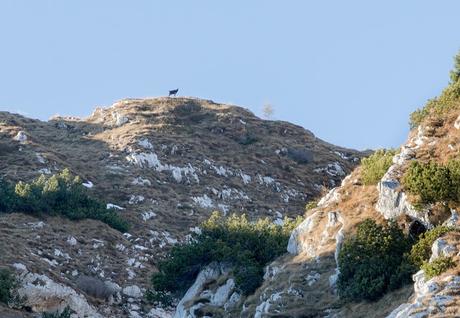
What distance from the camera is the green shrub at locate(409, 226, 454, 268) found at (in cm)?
2502

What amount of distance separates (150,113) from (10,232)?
36.1m

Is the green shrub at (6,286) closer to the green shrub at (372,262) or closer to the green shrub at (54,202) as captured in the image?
the green shrub at (54,202)

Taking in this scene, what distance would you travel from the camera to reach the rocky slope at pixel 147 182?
137 ft

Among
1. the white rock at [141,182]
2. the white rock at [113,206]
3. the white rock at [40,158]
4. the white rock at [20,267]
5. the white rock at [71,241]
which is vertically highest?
the white rock at [40,158]

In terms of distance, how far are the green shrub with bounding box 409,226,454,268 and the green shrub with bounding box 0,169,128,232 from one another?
1279 inches

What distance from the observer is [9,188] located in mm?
56812

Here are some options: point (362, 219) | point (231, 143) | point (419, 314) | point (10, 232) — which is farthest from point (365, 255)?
point (231, 143)

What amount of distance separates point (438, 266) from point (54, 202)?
124ft

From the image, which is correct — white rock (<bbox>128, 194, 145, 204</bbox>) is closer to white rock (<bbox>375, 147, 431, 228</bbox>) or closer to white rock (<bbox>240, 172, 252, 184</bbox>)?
white rock (<bbox>240, 172, 252, 184</bbox>)

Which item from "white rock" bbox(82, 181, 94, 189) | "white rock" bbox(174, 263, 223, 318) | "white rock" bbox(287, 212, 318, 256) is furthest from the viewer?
"white rock" bbox(82, 181, 94, 189)

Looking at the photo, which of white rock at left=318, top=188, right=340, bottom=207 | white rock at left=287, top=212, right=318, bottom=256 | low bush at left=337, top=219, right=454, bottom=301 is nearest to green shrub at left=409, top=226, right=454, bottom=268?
low bush at left=337, top=219, right=454, bottom=301

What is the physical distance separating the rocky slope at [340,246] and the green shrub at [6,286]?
368 inches

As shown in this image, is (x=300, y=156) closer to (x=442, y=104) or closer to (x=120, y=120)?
(x=120, y=120)

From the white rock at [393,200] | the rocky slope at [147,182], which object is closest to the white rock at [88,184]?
the rocky slope at [147,182]
